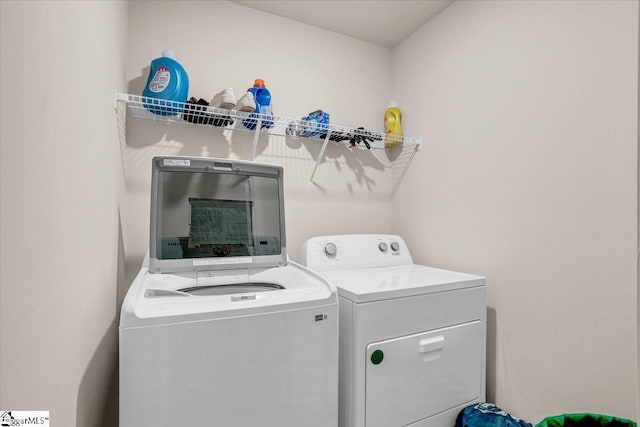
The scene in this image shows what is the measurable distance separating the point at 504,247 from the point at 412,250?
71 cm

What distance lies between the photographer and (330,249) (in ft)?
6.49

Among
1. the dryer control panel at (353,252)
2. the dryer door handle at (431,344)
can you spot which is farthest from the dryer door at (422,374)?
the dryer control panel at (353,252)

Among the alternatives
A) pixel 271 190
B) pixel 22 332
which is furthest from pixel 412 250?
pixel 22 332

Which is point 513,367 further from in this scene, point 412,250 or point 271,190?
point 271,190

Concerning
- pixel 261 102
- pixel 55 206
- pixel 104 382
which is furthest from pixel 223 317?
pixel 261 102

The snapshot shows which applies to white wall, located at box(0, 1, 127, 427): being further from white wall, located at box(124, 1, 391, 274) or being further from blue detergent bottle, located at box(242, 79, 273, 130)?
blue detergent bottle, located at box(242, 79, 273, 130)

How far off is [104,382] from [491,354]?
190cm

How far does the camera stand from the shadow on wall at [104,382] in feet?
3.33

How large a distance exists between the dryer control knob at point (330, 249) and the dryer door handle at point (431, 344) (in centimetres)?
73

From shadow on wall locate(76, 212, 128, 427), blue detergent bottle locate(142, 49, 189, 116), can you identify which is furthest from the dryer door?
blue detergent bottle locate(142, 49, 189, 116)

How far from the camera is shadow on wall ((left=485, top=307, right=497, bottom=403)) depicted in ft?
5.76

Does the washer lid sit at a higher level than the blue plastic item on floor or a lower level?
higher

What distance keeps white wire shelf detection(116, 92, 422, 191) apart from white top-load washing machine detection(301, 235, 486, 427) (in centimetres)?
95

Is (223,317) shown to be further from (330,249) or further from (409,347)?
(330,249)
